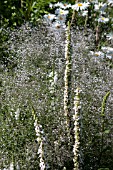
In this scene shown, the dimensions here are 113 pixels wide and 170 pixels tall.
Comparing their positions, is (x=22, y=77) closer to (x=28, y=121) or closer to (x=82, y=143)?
(x=28, y=121)

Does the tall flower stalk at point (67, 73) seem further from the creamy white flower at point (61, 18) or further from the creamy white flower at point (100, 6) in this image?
the creamy white flower at point (100, 6)

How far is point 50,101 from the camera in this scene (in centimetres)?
391

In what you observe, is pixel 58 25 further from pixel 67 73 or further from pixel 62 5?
pixel 67 73

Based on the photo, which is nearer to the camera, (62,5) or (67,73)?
(67,73)

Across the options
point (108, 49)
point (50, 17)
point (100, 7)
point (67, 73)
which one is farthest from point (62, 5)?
point (67, 73)

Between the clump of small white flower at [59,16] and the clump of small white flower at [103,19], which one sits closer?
the clump of small white flower at [59,16]

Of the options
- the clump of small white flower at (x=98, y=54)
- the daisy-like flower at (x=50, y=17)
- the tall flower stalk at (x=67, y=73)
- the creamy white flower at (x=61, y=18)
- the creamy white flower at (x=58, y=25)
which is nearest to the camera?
the tall flower stalk at (x=67, y=73)

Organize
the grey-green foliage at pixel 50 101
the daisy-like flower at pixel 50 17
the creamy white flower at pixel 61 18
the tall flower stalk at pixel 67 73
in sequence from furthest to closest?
the daisy-like flower at pixel 50 17 < the creamy white flower at pixel 61 18 < the grey-green foliage at pixel 50 101 < the tall flower stalk at pixel 67 73

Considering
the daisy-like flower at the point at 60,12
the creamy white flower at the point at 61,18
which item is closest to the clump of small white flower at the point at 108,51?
the creamy white flower at the point at 61,18

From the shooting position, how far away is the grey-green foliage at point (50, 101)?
11.3 ft

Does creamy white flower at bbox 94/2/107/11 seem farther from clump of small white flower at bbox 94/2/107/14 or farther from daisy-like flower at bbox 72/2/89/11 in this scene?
daisy-like flower at bbox 72/2/89/11

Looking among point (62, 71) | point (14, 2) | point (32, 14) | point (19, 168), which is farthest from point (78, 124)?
point (14, 2)

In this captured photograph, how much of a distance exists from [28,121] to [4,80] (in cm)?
69

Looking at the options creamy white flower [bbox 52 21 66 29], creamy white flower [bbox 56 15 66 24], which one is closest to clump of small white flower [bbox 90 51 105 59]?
creamy white flower [bbox 52 21 66 29]
